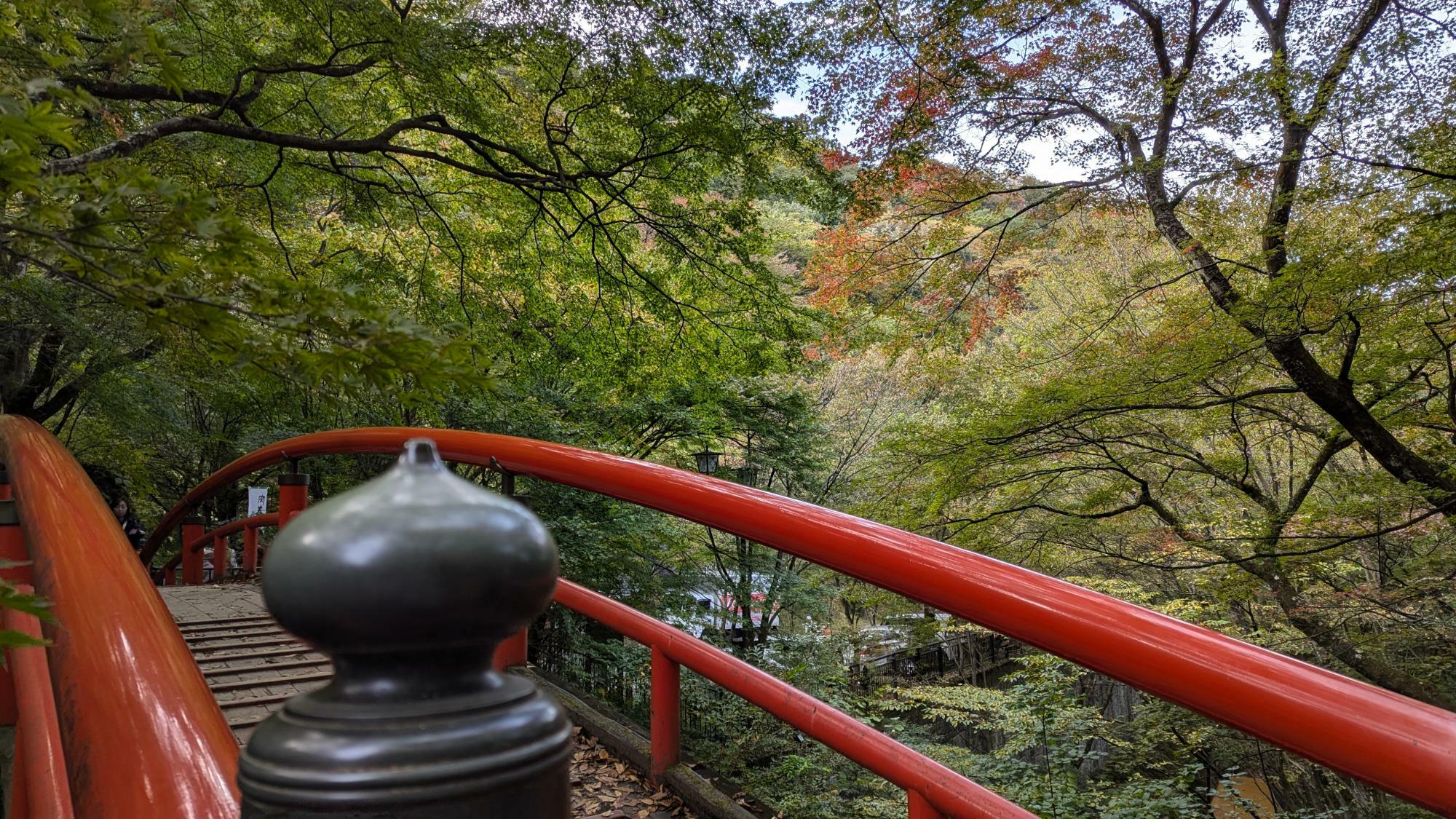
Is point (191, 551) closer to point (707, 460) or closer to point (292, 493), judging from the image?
point (292, 493)

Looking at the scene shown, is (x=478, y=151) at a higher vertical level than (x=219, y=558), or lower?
higher

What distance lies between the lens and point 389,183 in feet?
20.2

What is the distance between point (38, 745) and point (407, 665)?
791 mm

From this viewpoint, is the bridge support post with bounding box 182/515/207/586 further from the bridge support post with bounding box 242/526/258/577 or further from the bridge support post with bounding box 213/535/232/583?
the bridge support post with bounding box 242/526/258/577

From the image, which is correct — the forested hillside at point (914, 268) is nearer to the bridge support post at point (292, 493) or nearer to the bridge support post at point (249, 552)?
the bridge support post at point (292, 493)

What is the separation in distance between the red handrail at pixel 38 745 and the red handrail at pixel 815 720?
983 mm

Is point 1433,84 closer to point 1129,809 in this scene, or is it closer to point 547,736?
point 1129,809

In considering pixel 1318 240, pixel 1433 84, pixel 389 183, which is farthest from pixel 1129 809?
pixel 389 183

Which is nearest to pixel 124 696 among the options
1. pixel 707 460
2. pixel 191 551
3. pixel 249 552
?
pixel 249 552

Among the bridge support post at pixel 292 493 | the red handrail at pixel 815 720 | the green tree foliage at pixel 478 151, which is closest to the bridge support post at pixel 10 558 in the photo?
the green tree foliage at pixel 478 151

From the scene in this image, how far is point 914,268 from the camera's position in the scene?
700 centimetres

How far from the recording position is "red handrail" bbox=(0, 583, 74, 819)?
2.69 feet

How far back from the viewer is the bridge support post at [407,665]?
0.46m

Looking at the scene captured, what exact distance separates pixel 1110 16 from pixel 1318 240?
3066 mm
